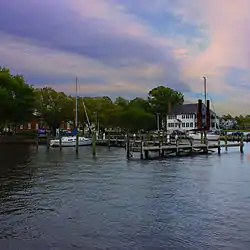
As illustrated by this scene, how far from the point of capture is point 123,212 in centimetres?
1680

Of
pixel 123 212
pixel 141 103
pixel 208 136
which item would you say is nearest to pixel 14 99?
pixel 208 136

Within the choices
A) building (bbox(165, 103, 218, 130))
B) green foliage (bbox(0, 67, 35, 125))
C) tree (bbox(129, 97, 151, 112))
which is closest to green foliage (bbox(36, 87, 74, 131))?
green foliage (bbox(0, 67, 35, 125))

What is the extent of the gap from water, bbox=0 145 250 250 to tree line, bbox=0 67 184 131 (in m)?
58.7

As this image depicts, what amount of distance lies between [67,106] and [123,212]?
101069mm

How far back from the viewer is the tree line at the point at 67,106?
281ft

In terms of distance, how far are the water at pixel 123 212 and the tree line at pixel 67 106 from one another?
2311 inches

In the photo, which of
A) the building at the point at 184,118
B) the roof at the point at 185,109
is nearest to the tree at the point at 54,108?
the building at the point at 184,118

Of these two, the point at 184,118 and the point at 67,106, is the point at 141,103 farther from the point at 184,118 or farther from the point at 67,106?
the point at 67,106

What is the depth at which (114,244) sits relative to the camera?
1245cm

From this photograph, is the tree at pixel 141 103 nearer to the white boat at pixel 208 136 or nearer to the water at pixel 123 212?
the white boat at pixel 208 136

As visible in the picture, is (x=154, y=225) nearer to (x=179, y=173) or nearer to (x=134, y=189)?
(x=134, y=189)

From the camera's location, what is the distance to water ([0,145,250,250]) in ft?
42.0

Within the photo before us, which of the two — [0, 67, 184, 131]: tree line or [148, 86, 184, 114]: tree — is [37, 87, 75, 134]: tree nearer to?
[0, 67, 184, 131]: tree line

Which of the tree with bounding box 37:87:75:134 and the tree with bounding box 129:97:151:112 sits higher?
the tree with bounding box 129:97:151:112
